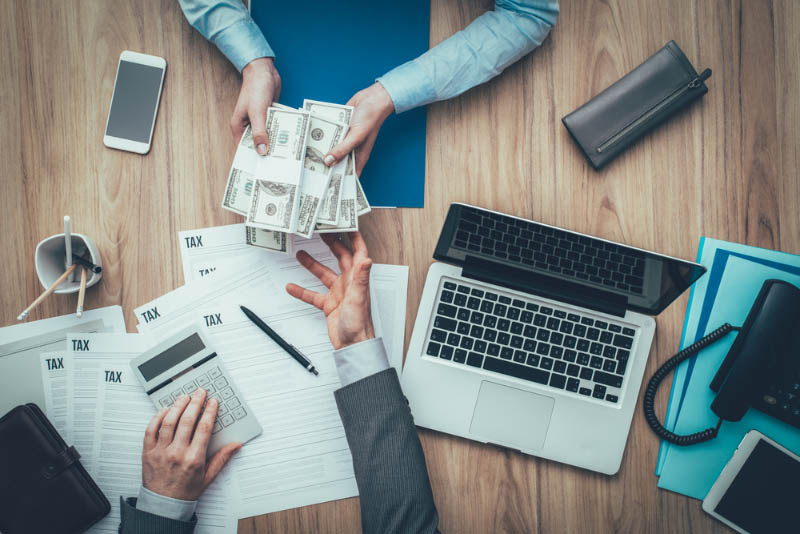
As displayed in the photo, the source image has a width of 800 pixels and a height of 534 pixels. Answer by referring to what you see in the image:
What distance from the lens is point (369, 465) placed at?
99 cm

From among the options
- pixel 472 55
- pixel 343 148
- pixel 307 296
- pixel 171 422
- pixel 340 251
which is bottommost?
pixel 171 422

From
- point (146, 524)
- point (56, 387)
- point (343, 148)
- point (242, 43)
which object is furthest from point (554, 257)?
point (56, 387)

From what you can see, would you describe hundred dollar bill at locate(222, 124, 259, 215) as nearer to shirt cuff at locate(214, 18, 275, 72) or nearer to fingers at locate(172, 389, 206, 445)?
shirt cuff at locate(214, 18, 275, 72)

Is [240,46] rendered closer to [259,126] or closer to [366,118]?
[259,126]

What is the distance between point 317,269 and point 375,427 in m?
0.39

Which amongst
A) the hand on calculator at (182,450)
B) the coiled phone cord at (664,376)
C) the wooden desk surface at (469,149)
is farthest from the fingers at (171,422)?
the coiled phone cord at (664,376)

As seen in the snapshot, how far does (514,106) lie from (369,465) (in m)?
0.92

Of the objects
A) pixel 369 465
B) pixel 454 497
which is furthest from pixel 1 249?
pixel 454 497

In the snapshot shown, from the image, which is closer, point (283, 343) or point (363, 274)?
point (363, 274)

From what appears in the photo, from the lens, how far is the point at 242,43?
110 cm

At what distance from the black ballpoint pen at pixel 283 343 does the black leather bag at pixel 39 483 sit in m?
0.51

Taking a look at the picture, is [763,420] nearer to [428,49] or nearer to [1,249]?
[428,49]

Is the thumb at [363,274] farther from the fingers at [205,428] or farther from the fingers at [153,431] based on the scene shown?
the fingers at [153,431]

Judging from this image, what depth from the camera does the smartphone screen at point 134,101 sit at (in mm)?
1158
